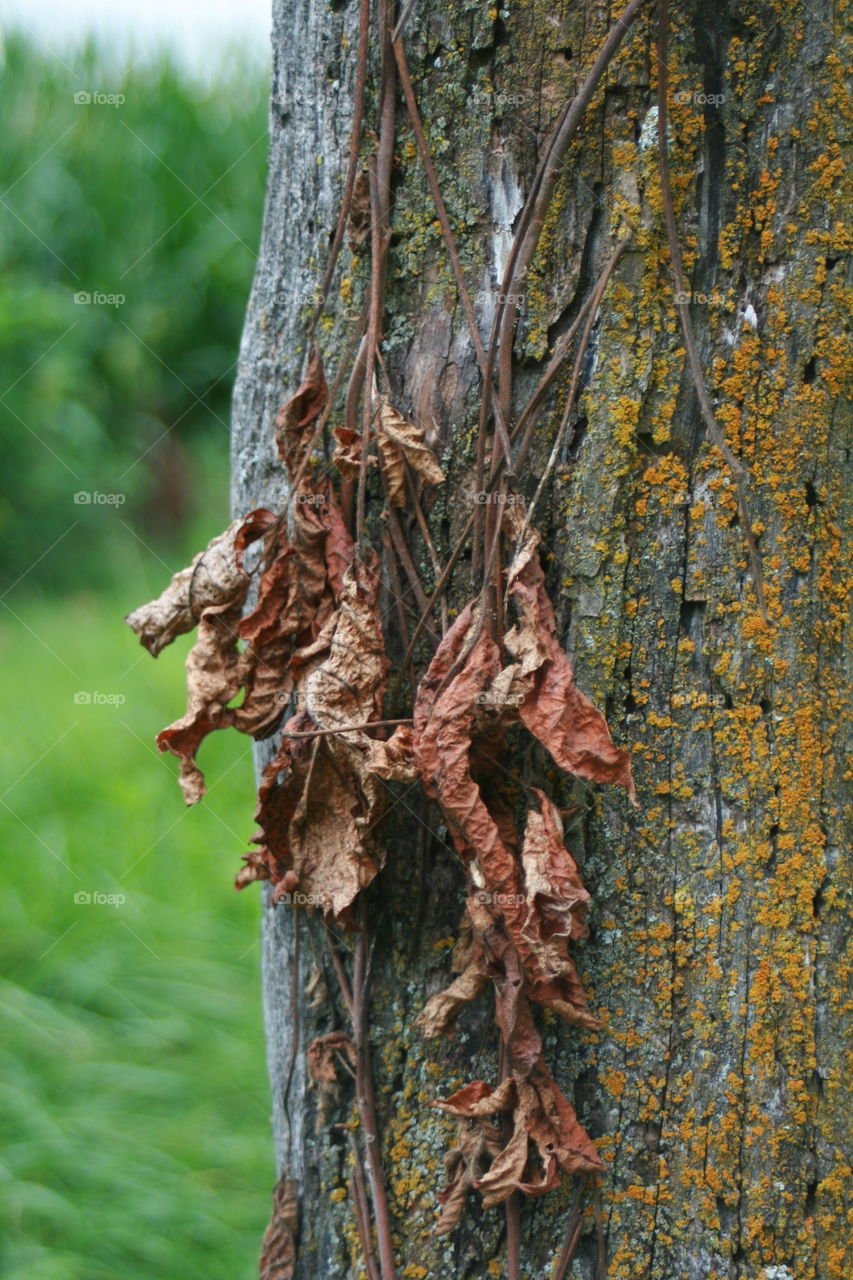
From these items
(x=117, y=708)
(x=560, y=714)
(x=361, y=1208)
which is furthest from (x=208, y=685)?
(x=117, y=708)

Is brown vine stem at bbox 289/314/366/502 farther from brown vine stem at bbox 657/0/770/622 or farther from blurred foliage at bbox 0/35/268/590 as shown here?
blurred foliage at bbox 0/35/268/590

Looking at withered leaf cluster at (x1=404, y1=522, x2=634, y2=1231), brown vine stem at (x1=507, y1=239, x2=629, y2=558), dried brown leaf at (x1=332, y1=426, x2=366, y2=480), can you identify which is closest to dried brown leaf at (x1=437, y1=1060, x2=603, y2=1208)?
withered leaf cluster at (x1=404, y1=522, x2=634, y2=1231)

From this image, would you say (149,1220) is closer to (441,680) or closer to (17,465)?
(441,680)

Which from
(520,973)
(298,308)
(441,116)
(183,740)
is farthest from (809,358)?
(183,740)

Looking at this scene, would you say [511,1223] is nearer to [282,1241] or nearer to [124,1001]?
[282,1241]

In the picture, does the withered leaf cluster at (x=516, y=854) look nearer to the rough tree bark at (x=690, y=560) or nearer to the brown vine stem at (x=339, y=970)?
the rough tree bark at (x=690, y=560)
